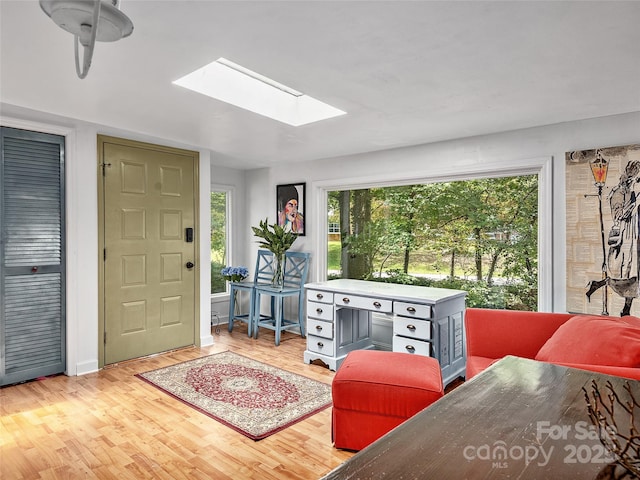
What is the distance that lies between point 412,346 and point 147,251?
2.78 m

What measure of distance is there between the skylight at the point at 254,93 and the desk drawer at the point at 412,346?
1.95m

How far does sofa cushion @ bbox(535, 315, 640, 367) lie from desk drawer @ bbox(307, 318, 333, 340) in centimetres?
201

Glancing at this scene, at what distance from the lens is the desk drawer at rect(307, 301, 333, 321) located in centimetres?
385

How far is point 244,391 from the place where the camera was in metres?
3.20

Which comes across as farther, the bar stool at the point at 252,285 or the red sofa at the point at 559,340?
the bar stool at the point at 252,285

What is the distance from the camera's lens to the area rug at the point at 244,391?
2730 mm

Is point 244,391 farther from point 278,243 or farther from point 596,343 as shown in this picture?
point 596,343

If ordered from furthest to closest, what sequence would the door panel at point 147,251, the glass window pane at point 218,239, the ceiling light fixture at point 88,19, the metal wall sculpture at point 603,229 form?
the glass window pane at point 218,239 < the door panel at point 147,251 < the metal wall sculpture at point 603,229 < the ceiling light fixture at point 88,19

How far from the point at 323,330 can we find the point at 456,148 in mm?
2178

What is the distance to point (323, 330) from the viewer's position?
152 inches

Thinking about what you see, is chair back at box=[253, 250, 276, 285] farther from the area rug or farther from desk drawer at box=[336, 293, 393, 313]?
desk drawer at box=[336, 293, 393, 313]

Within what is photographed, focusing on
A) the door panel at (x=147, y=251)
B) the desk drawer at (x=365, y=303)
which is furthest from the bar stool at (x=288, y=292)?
the desk drawer at (x=365, y=303)

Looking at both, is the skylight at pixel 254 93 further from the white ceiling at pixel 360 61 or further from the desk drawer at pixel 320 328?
the desk drawer at pixel 320 328

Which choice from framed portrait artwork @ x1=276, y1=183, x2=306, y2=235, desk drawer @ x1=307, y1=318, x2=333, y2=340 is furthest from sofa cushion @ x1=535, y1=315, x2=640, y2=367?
framed portrait artwork @ x1=276, y1=183, x2=306, y2=235
